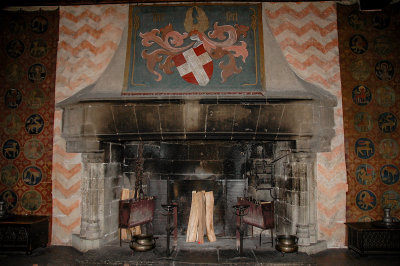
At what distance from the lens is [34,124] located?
4.49 meters

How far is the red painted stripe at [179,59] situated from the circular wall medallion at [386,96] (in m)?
3.10

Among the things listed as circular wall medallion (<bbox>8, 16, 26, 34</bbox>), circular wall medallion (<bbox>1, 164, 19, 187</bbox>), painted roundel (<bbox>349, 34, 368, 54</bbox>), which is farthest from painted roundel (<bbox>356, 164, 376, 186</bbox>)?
circular wall medallion (<bbox>8, 16, 26, 34</bbox>)

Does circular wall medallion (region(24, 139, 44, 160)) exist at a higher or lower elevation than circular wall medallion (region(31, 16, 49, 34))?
lower

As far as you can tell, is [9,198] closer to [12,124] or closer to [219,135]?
[12,124]

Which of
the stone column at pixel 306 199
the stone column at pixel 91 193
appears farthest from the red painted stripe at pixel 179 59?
the stone column at pixel 306 199

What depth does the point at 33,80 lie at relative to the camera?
455 cm

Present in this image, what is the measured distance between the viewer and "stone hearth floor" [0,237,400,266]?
3.60 metres

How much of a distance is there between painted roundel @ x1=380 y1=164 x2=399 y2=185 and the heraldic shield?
10.1ft

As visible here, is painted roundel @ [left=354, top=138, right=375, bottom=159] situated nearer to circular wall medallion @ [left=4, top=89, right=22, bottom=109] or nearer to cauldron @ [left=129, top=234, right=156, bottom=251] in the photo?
cauldron @ [left=129, top=234, right=156, bottom=251]

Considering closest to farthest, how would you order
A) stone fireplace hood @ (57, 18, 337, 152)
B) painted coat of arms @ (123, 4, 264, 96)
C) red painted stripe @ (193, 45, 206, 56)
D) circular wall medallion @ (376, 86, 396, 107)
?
stone fireplace hood @ (57, 18, 337, 152) < painted coat of arms @ (123, 4, 264, 96) < red painted stripe @ (193, 45, 206, 56) < circular wall medallion @ (376, 86, 396, 107)

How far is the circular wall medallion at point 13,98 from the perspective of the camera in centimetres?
453

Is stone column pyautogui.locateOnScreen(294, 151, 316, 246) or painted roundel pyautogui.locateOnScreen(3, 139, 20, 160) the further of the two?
painted roundel pyautogui.locateOnScreen(3, 139, 20, 160)

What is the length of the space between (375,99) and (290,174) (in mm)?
1809

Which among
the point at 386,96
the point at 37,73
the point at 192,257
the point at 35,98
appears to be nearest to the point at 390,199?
the point at 386,96
